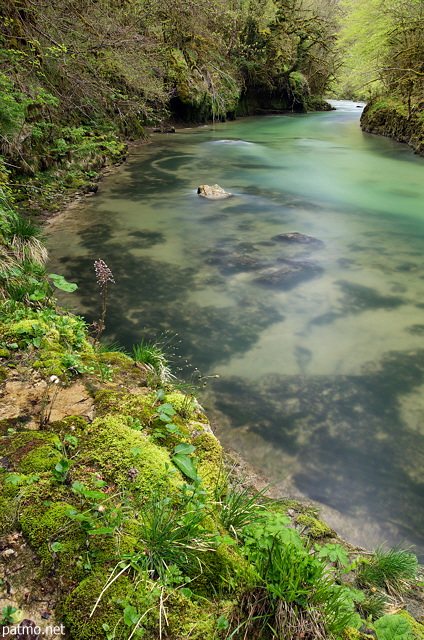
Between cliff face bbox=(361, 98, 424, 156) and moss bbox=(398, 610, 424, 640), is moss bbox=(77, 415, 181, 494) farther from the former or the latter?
cliff face bbox=(361, 98, 424, 156)

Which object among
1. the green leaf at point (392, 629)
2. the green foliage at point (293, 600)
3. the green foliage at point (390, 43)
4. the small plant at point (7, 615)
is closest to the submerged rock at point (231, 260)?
the green foliage at point (293, 600)

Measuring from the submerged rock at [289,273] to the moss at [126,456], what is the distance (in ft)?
16.5

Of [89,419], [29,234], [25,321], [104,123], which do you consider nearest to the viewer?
[89,419]

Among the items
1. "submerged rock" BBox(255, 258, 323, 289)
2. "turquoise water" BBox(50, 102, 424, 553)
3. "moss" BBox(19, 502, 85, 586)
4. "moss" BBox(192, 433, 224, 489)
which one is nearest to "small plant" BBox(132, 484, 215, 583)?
"moss" BBox(19, 502, 85, 586)

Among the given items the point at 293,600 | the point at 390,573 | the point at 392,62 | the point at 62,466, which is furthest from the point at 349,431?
the point at 392,62

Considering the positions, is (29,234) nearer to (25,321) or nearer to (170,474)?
(25,321)

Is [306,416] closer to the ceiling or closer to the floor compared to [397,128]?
closer to the floor

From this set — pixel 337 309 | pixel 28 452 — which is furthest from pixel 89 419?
pixel 337 309

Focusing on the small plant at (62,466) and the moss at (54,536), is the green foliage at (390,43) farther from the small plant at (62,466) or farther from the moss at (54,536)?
the moss at (54,536)

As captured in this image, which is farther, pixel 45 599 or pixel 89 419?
pixel 89 419

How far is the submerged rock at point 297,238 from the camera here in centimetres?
884

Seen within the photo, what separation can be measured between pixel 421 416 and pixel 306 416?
1254 millimetres

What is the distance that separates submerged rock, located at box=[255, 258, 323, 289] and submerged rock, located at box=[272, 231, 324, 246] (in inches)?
42.2

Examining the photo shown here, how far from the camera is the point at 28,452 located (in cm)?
206
